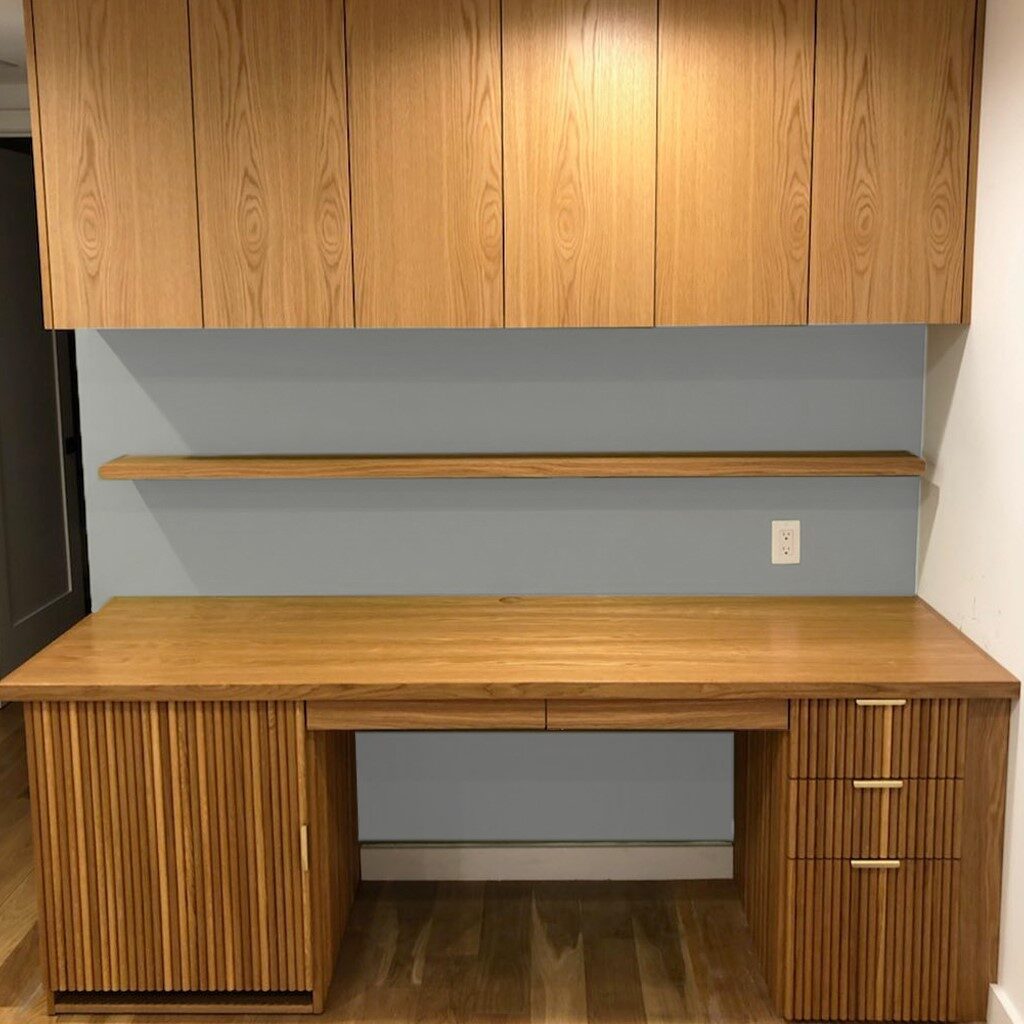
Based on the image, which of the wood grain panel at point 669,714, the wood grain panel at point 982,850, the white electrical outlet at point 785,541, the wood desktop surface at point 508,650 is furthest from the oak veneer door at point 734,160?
the wood grain panel at point 982,850

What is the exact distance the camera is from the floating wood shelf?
2.71 metres

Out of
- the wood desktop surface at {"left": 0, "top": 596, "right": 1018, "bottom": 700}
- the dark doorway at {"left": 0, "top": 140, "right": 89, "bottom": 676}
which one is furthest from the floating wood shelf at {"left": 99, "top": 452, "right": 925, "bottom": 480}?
the dark doorway at {"left": 0, "top": 140, "right": 89, "bottom": 676}

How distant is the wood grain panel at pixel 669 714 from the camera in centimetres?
230

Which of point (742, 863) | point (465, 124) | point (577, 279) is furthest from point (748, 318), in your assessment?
point (742, 863)

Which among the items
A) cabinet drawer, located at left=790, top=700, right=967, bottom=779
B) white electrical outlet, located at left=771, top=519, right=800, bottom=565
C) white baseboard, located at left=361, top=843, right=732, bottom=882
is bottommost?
white baseboard, located at left=361, top=843, right=732, bottom=882

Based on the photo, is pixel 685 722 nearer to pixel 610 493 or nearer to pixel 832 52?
pixel 610 493

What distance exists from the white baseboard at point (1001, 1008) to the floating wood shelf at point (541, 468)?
113 centimetres

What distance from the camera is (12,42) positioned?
3.50m

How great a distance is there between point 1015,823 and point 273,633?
5.30 ft

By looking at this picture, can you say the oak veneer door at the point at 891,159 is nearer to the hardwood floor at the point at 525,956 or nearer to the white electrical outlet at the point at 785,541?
the white electrical outlet at the point at 785,541

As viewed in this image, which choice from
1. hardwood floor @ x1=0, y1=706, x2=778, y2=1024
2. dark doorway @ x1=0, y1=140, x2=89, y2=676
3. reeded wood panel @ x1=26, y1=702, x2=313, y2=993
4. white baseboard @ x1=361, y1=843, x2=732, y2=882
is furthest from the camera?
dark doorway @ x1=0, y1=140, x2=89, y2=676

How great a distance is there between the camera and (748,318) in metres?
2.49

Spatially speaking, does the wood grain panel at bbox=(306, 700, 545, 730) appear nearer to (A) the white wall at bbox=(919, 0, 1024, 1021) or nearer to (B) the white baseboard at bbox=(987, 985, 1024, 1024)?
(A) the white wall at bbox=(919, 0, 1024, 1021)

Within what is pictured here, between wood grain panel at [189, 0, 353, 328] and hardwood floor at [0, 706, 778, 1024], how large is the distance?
148cm
